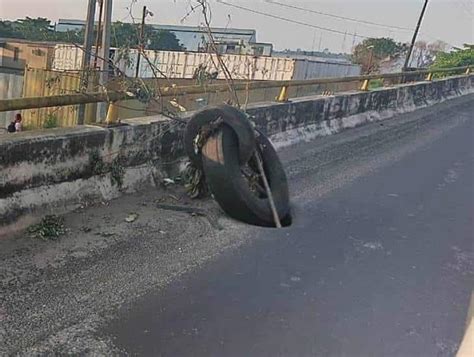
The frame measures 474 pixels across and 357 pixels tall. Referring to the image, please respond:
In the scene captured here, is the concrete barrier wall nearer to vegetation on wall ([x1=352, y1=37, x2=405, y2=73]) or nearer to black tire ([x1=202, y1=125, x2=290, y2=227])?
black tire ([x1=202, y1=125, x2=290, y2=227])

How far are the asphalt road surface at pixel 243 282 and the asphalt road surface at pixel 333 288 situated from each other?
1cm

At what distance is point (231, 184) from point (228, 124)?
0.69 meters

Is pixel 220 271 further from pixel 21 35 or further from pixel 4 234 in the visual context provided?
pixel 21 35

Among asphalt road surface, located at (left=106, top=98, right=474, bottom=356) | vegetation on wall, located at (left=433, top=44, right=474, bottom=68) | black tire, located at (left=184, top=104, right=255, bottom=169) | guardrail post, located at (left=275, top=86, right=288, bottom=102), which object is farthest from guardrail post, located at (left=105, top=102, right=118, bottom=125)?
vegetation on wall, located at (left=433, top=44, right=474, bottom=68)

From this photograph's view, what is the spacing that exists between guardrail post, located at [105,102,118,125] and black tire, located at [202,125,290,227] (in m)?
0.98

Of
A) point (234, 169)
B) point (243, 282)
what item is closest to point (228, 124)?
point (234, 169)

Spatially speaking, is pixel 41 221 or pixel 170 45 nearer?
pixel 41 221

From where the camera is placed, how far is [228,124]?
5.43 m

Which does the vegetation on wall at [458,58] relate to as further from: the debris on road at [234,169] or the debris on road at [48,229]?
the debris on road at [48,229]

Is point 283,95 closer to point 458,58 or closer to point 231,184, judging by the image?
point 231,184

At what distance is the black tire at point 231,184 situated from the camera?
5.14 meters

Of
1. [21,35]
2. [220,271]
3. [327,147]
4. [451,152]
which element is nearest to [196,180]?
[220,271]

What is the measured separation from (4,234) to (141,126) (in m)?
1.99

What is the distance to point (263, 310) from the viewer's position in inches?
139
